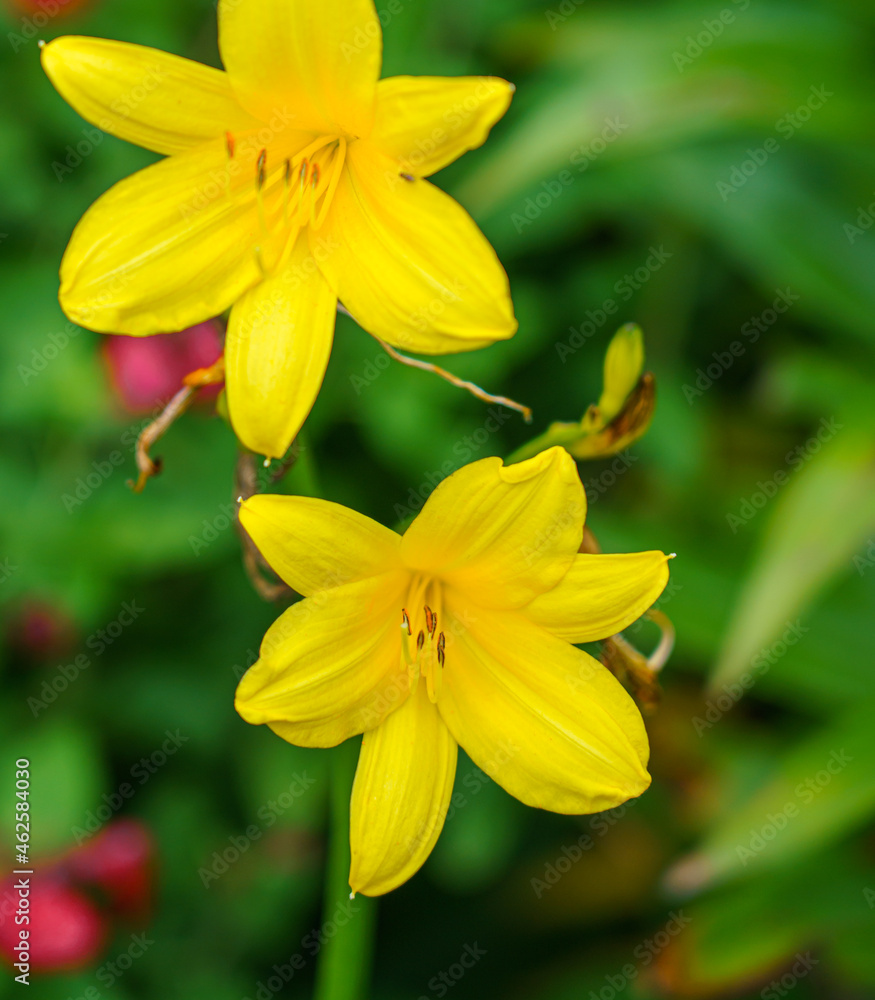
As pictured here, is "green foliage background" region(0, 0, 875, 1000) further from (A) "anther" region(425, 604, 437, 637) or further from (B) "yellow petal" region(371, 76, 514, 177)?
(B) "yellow petal" region(371, 76, 514, 177)

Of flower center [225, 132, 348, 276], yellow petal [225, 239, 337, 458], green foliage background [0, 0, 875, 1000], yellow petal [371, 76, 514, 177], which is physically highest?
yellow petal [371, 76, 514, 177]

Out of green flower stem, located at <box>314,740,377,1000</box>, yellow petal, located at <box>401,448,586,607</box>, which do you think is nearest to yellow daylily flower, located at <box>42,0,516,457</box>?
yellow petal, located at <box>401,448,586,607</box>

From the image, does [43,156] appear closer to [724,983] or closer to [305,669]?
[305,669]

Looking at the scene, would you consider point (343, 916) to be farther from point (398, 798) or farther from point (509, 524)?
point (509, 524)

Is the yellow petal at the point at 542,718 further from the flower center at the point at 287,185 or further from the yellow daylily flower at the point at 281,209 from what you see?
the flower center at the point at 287,185

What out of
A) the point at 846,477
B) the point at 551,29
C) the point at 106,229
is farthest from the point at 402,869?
the point at 551,29
